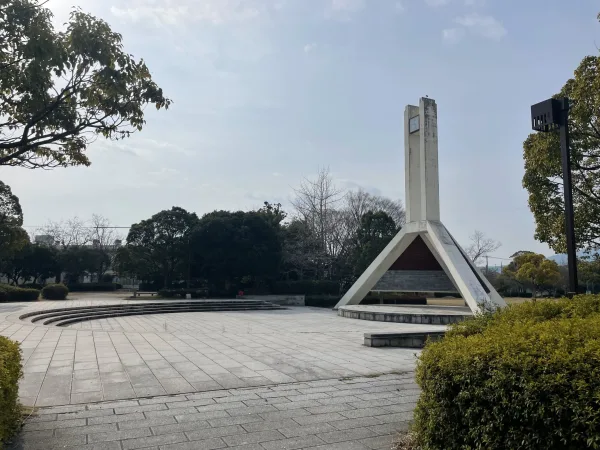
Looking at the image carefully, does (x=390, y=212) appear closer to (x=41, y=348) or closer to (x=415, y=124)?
(x=415, y=124)

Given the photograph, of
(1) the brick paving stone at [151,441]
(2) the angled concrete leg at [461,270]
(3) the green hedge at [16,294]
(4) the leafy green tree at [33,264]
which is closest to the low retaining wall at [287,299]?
(2) the angled concrete leg at [461,270]

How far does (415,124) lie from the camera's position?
65.2 feet

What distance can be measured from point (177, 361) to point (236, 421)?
3.54 m

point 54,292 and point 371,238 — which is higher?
point 371,238

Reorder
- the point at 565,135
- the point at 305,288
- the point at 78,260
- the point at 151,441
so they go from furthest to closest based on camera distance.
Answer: the point at 78,260, the point at 305,288, the point at 565,135, the point at 151,441

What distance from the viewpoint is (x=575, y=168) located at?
1270cm

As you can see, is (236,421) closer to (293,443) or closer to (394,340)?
(293,443)

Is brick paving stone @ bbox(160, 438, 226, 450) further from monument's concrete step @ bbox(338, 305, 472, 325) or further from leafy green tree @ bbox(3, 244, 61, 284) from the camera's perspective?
leafy green tree @ bbox(3, 244, 61, 284)

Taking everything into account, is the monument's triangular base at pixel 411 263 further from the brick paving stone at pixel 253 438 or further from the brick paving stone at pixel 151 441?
the brick paving stone at pixel 151 441

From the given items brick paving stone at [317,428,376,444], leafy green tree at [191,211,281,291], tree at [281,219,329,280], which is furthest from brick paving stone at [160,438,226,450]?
tree at [281,219,329,280]

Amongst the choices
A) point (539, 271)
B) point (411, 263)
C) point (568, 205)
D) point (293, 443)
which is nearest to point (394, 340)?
point (568, 205)

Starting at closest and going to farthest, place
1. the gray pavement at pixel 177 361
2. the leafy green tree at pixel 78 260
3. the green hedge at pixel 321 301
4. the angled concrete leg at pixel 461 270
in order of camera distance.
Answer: the gray pavement at pixel 177 361 → the angled concrete leg at pixel 461 270 → the green hedge at pixel 321 301 → the leafy green tree at pixel 78 260

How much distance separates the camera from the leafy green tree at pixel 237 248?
2769cm

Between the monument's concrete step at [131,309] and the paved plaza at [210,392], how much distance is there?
5693 mm
